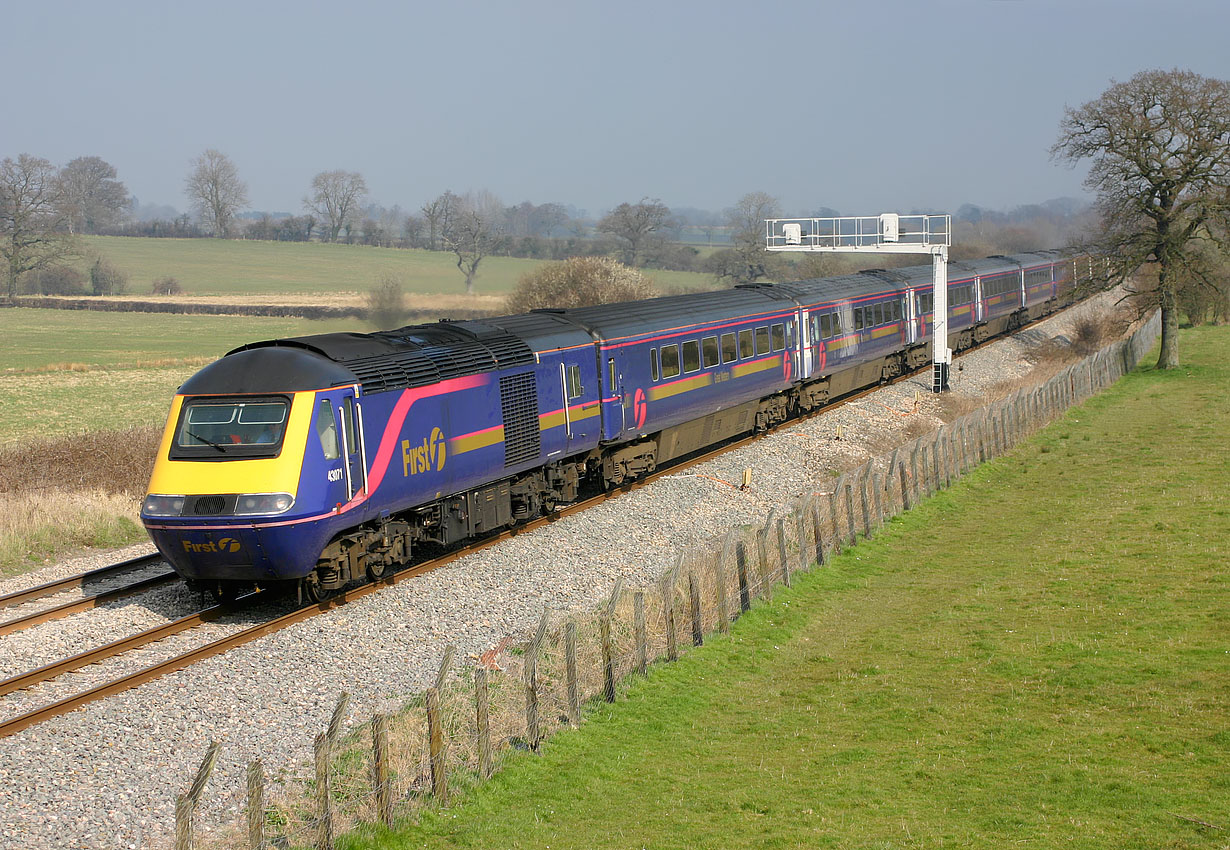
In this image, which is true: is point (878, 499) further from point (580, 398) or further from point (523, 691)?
point (523, 691)

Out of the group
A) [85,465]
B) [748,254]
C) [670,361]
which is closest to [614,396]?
[670,361]

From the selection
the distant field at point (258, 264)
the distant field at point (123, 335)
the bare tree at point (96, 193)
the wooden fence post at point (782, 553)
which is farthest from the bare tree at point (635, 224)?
the wooden fence post at point (782, 553)

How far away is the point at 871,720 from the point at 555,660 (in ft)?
12.1

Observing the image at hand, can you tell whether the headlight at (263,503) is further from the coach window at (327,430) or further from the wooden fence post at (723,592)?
Result: the wooden fence post at (723,592)

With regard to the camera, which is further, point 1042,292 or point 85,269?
point 85,269

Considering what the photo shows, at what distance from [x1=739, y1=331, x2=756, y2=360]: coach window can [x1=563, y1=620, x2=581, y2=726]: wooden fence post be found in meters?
16.5

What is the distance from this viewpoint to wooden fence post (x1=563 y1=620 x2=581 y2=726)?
11672 mm

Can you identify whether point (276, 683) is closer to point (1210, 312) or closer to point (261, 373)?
point (261, 373)

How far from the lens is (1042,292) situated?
59469 millimetres

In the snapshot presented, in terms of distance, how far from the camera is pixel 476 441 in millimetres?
17719

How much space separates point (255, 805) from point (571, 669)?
420 cm

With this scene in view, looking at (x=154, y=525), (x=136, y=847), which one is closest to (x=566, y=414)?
(x=154, y=525)

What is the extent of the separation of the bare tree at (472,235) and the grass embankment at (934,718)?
41493 millimetres

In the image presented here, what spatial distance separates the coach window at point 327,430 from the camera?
1434 centimetres
